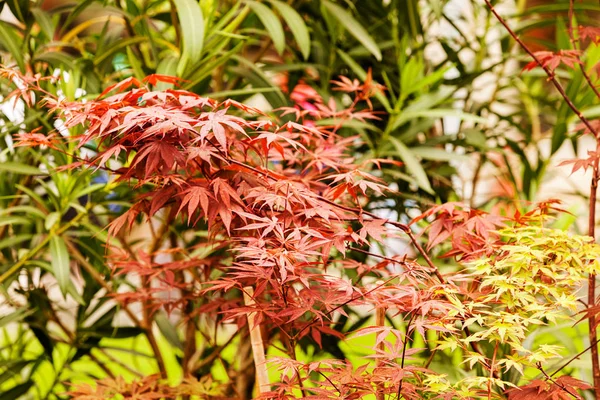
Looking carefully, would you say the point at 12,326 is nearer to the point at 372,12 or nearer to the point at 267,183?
the point at 372,12

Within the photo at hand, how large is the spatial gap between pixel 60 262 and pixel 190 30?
532mm

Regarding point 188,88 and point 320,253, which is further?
point 188,88

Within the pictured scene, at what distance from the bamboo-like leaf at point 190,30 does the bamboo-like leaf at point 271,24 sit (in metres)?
0.17

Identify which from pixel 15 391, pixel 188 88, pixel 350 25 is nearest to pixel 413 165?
pixel 350 25

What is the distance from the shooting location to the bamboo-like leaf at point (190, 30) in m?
1.38

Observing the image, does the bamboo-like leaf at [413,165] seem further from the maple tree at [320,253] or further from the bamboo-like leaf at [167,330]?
the bamboo-like leaf at [167,330]

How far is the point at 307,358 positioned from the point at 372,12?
0.94m

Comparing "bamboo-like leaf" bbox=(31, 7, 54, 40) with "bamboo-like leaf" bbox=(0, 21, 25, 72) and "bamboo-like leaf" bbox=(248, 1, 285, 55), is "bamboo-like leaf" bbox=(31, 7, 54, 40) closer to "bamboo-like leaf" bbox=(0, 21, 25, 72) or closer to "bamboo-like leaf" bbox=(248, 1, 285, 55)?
"bamboo-like leaf" bbox=(0, 21, 25, 72)

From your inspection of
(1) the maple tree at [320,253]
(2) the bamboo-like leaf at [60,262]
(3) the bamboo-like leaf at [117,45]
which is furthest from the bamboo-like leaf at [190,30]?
(2) the bamboo-like leaf at [60,262]

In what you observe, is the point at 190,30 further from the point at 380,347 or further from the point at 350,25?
the point at 380,347

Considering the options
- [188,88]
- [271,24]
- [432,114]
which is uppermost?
[271,24]

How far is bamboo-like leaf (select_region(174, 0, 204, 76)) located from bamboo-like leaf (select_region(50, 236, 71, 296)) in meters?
0.43

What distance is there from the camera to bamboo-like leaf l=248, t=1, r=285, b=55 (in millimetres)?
1515

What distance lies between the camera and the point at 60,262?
4.75 ft
